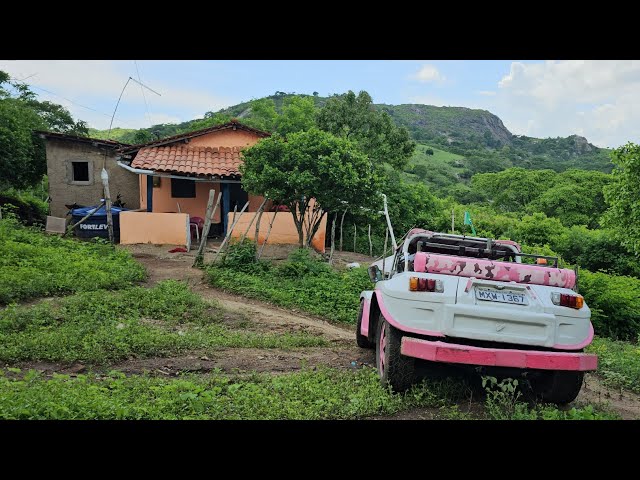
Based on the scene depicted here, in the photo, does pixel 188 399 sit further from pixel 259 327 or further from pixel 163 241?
pixel 163 241

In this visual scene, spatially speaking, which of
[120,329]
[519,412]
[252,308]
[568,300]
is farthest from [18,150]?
[519,412]

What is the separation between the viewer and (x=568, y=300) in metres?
5.05

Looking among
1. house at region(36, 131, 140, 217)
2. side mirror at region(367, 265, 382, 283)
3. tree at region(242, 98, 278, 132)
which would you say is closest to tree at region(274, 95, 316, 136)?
tree at region(242, 98, 278, 132)

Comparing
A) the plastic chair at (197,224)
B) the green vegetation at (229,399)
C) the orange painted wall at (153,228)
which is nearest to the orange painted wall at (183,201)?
the plastic chair at (197,224)

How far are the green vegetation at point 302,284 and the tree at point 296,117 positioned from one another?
15.3 metres

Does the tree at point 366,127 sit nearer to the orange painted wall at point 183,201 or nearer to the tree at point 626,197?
the orange painted wall at point 183,201

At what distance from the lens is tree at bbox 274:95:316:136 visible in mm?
28078

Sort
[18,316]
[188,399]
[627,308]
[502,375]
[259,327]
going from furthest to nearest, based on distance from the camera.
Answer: [627,308], [259,327], [18,316], [502,375], [188,399]

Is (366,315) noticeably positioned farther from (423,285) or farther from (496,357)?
(496,357)

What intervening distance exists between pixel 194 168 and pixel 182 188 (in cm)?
203

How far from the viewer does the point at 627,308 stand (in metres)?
13.3

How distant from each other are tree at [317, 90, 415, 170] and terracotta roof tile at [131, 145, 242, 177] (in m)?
5.17

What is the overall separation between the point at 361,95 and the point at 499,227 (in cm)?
802
